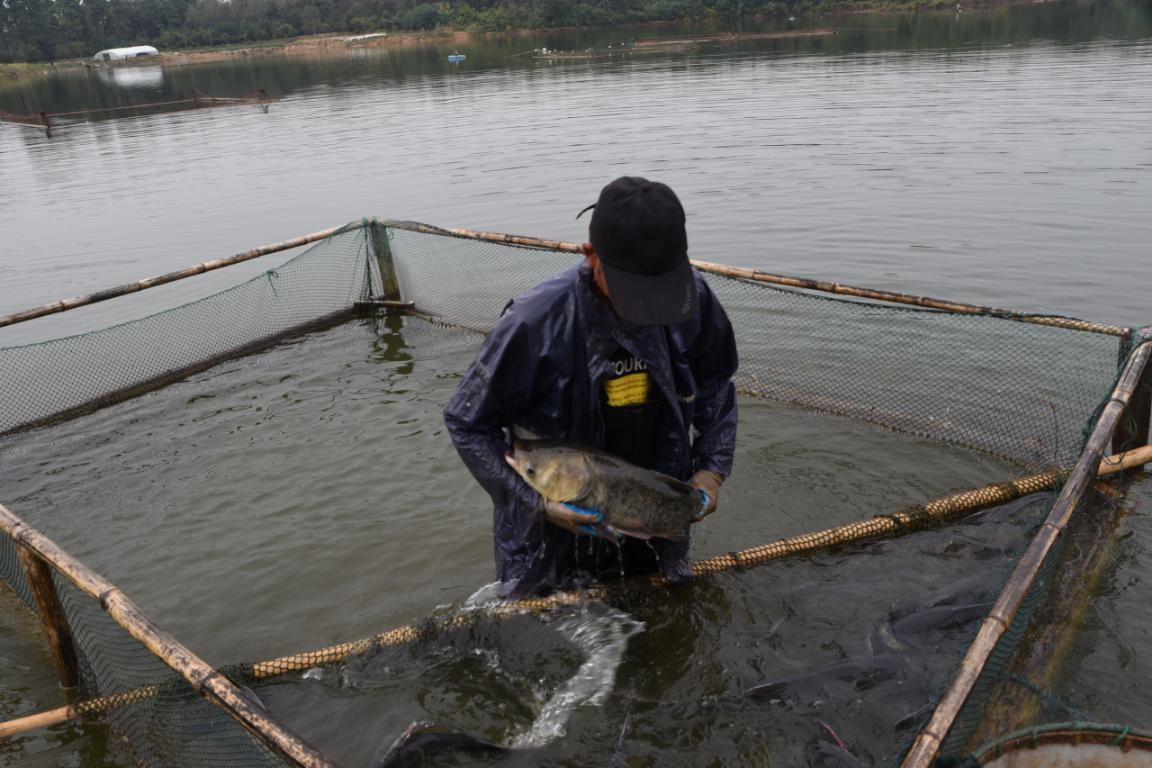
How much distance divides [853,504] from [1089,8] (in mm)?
52784

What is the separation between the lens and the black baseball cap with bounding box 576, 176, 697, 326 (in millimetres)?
2607

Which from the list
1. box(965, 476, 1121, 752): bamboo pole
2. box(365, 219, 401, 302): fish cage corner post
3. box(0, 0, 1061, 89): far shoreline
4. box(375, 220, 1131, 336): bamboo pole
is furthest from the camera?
box(0, 0, 1061, 89): far shoreline

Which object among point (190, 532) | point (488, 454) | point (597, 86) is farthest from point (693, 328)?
point (597, 86)

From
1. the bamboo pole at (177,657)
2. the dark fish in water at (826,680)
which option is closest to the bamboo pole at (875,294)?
the dark fish in water at (826,680)

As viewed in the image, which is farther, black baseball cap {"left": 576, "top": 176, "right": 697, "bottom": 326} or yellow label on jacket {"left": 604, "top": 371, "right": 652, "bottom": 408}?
yellow label on jacket {"left": 604, "top": 371, "right": 652, "bottom": 408}

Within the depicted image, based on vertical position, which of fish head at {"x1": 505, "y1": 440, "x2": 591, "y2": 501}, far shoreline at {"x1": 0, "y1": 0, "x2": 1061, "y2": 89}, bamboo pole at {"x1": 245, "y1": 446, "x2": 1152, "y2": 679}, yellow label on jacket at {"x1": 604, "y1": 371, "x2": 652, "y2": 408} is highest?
far shoreline at {"x1": 0, "y1": 0, "x2": 1061, "y2": 89}

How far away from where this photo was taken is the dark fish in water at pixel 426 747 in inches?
134

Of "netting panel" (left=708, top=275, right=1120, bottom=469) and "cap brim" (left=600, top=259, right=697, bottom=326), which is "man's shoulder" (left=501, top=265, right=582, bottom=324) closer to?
"cap brim" (left=600, top=259, right=697, bottom=326)

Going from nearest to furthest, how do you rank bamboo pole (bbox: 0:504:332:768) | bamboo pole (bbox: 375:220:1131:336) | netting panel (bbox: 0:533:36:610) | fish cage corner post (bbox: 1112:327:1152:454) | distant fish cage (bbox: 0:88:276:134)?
bamboo pole (bbox: 0:504:332:768) < netting panel (bbox: 0:533:36:610) < fish cage corner post (bbox: 1112:327:1152:454) < bamboo pole (bbox: 375:220:1131:336) < distant fish cage (bbox: 0:88:276:134)

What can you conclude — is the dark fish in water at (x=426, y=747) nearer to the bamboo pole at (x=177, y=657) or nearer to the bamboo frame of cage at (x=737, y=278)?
the bamboo pole at (x=177, y=657)

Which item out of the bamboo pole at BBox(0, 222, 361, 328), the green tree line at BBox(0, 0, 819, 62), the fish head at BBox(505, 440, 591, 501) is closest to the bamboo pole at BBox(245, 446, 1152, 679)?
the fish head at BBox(505, 440, 591, 501)

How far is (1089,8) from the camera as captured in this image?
4581 cm

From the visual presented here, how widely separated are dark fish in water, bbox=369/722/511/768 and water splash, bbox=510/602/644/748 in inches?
9.3

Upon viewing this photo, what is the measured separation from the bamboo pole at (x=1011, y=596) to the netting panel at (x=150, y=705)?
72.8 inches
